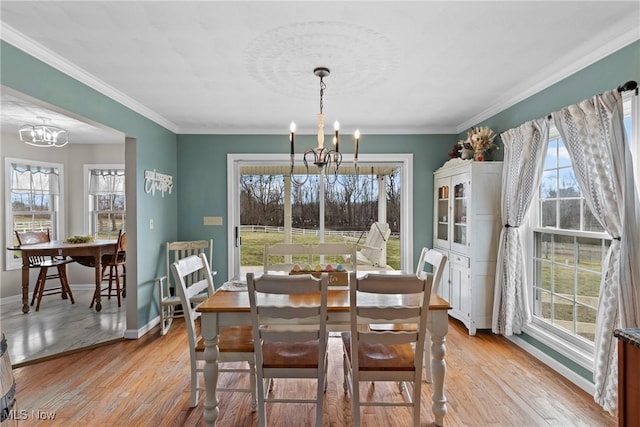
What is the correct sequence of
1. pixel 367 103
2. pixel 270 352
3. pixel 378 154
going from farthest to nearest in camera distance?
pixel 378 154, pixel 367 103, pixel 270 352

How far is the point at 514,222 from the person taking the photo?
3.27m

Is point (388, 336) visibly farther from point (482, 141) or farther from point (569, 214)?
point (482, 141)

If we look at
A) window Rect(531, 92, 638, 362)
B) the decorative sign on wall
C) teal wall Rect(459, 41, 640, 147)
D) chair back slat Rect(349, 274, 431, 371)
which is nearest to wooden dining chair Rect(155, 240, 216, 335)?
the decorative sign on wall

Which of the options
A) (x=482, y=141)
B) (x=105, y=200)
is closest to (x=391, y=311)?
(x=482, y=141)

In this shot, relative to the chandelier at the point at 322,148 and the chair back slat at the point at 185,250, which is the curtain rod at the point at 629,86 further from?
the chair back slat at the point at 185,250

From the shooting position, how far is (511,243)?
3.28m

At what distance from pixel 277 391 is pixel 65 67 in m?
2.87

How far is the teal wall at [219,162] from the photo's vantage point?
4.68m

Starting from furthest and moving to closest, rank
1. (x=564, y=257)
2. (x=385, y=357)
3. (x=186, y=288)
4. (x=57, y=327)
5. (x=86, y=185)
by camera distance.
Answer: (x=86, y=185)
(x=57, y=327)
(x=564, y=257)
(x=186, y=288)
(x=385, y=357)

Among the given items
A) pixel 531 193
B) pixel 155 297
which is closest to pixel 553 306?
pixel 531 193

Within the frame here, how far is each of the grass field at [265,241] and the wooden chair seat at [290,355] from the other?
2.77 m

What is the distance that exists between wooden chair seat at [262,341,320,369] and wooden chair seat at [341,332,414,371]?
255 mm

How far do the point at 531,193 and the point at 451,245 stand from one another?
1.19 metres

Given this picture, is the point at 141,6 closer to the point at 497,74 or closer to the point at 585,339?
the point at 497,74
